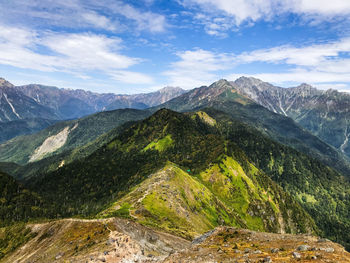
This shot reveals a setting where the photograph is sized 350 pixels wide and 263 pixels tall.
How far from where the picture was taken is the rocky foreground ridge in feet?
107

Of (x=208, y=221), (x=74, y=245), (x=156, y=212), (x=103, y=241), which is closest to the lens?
(x=103, y=241)

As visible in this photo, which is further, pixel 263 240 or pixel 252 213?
pixel 252 213

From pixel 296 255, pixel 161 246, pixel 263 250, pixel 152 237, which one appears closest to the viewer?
pixel 296 255

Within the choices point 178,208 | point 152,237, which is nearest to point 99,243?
point 152,237

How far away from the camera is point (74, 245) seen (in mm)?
54469

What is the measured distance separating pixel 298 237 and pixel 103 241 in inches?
1594

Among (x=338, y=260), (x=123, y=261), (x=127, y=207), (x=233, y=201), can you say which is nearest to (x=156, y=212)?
(x=127, y=207)

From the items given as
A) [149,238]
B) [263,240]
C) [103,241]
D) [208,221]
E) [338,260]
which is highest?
[338,260]

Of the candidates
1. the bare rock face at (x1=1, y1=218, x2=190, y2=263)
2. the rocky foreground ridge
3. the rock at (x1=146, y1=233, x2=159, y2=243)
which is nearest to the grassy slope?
the rock at (x1=146, y1=233, x2=159, y2=243)

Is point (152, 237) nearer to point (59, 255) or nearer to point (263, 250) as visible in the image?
point (59, 255)

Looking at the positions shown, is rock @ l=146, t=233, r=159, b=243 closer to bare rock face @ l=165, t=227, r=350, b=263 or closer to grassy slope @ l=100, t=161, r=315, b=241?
grassy slope @ l=100, t=161, r=315, b=241

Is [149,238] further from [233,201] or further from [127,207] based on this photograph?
[233,201]

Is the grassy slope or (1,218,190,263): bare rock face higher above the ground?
(1,218,190,263): bare rock face

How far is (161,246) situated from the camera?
204 ft
